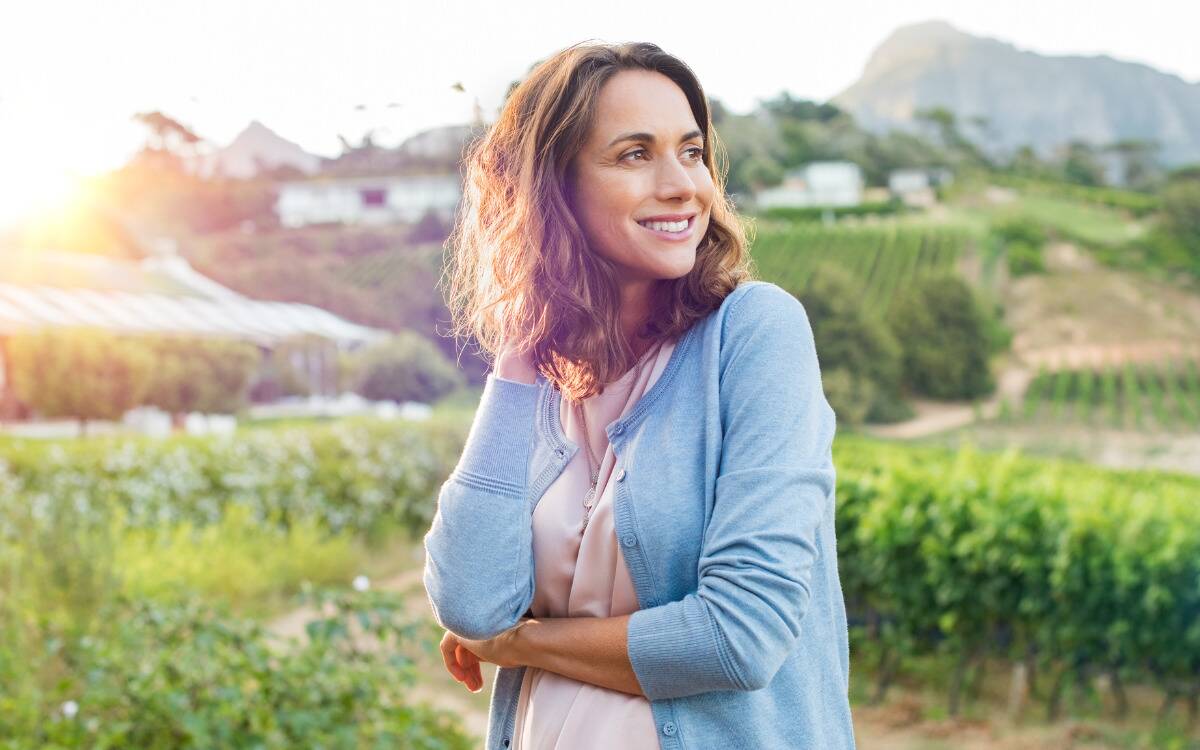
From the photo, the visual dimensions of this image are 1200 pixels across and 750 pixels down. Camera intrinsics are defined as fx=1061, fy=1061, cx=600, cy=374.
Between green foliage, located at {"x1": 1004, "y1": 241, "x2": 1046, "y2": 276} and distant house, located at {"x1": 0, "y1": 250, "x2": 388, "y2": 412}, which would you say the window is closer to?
distant house, located at {"x1": 0, "y1": 250, "x2": 388, "y2": 412}

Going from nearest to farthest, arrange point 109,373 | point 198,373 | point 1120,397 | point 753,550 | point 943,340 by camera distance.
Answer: point 753,550
point 109,373
point 198,373
point 943,340
point 1120,397

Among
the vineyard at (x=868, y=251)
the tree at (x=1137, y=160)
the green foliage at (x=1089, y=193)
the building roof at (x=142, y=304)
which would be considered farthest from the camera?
the tree at (x=1137, y=160)

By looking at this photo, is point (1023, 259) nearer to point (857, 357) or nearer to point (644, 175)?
point (857, 357)

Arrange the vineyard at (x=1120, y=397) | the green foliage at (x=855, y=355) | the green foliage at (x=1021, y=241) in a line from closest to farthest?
the green foliage at (x=855, y=355) → the vineyard at (x=1120, y=397) → the green foliage at (x=1021, y=241)

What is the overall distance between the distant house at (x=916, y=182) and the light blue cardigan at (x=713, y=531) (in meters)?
51.3

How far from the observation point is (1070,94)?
8394 cm

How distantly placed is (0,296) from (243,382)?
12.6 ft

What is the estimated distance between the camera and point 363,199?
91.2ft

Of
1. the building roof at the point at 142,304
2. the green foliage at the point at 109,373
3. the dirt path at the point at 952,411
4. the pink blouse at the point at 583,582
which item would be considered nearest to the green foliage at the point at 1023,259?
the dirt path at the point at 952,411

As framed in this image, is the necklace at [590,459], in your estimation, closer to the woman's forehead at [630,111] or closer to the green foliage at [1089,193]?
the woman's forehead at [630,111]

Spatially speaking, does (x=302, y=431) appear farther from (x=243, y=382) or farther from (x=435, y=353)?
(x=435, y=353)

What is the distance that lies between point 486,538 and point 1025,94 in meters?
94.5

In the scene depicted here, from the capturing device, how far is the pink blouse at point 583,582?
1.00 meters

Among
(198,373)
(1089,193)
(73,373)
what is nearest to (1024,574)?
(73,373)
